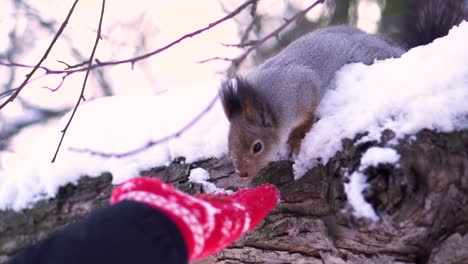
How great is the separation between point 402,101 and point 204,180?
0.52m

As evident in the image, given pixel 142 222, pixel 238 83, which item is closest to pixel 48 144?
pixel 238 83

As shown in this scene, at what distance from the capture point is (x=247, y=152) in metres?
1.42

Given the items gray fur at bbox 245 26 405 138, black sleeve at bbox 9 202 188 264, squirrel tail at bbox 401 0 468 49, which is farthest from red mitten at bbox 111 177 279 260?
squirrel tail at bbox 401 0 468 49

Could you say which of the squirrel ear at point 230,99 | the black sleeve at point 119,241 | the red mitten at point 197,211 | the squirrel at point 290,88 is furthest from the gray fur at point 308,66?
the black sleeve at point 119,241

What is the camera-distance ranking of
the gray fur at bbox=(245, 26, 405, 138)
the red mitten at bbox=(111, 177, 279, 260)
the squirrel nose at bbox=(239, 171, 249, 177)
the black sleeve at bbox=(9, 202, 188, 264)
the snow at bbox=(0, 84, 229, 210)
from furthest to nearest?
1. the gray fur at bbox=(245, 26, 405, 138)
2. the snow at bbox=(0, 84, 229, 210)
3. the squirrel nose at bbox=(239, 171, 249, 177)
4. the red mitten at bbox=(111, 177, 279, 260)
5. the black sleeve at bbox=(9, 202, 188, 264)

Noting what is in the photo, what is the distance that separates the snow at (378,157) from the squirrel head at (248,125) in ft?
1.35

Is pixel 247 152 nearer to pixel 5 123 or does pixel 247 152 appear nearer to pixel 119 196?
pixel 119 196

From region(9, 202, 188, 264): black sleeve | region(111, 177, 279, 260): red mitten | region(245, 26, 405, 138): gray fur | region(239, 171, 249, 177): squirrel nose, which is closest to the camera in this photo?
region(9, 202, 188, 264): black sleeve

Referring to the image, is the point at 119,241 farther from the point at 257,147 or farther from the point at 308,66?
the point at 308,66

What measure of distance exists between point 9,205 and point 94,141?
0.92 feet

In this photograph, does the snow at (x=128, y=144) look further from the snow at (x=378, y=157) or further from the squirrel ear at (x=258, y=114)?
the snow at (x=378, y=157)

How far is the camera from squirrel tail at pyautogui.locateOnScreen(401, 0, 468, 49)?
5.90 feet

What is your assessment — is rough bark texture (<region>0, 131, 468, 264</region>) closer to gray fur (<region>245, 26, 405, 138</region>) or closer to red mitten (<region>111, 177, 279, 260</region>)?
red mitten (<region>111, 177, 279, 260</region>)

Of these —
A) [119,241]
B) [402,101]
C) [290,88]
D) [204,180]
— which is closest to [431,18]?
[290,88]
